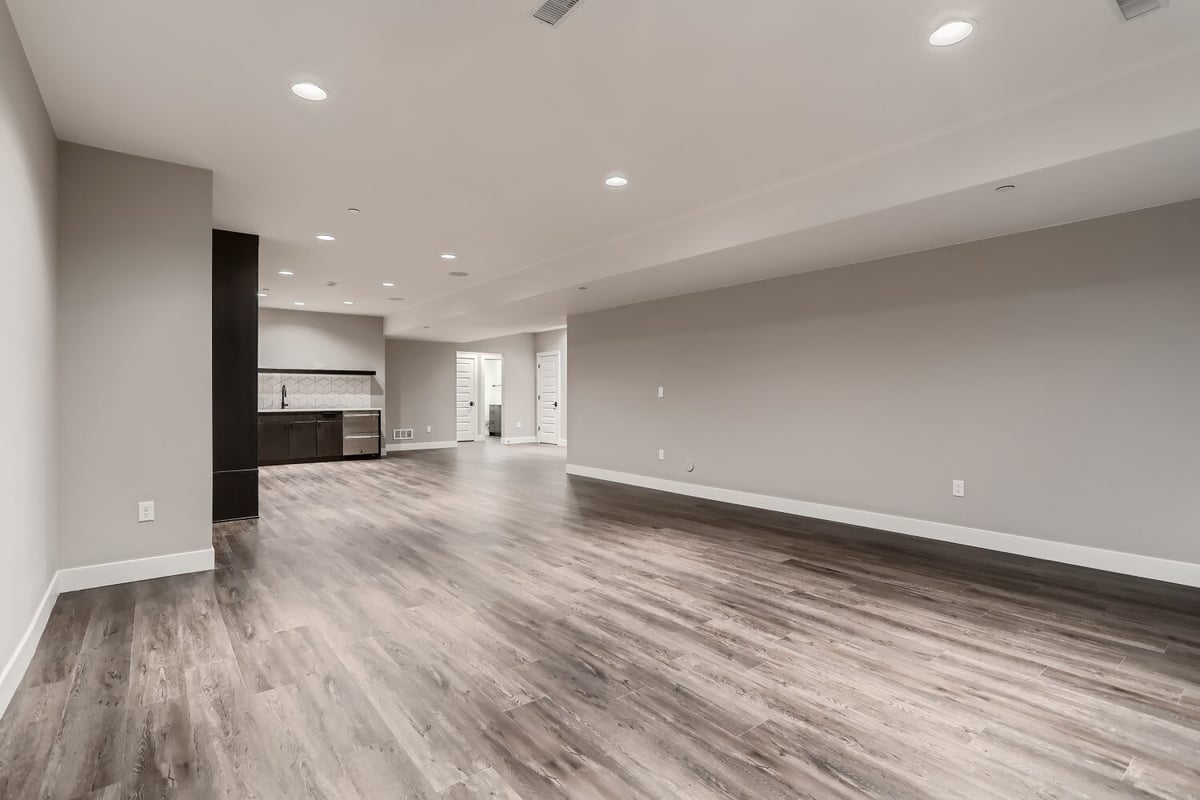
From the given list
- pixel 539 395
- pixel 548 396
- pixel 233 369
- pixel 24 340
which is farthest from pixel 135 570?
pixel 539 395

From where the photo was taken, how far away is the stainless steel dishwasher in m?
9.84

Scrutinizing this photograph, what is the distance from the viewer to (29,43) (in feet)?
7.96

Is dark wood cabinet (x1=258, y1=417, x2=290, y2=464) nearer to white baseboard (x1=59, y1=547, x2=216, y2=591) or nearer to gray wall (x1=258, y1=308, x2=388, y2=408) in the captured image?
gray wall (x1=258, y1=308, x2=388, y2=408)

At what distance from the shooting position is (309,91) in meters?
2.82

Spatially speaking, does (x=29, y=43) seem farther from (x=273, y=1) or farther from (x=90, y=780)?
(x=90, y=780)

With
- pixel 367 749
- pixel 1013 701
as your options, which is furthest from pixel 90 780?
pixel 1013 701

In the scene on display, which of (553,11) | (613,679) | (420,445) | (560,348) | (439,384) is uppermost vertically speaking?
(553,11)

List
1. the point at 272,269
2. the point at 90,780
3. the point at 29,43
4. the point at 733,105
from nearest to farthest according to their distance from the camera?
the point at 90,780 < the point at 29,43 < the point at 733,105 < the point at 272,269

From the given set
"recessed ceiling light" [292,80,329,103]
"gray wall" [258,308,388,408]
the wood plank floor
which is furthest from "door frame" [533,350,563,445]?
"recessed ceiling light" [292,80,329,103]

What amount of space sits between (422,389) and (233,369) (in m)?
6.63

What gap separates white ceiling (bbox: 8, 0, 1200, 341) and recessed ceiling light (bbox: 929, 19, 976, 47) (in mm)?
44

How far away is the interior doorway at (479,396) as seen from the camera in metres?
13.4

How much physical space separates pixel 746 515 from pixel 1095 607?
2.70m

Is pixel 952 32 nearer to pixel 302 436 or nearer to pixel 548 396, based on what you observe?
pixel 302 436
